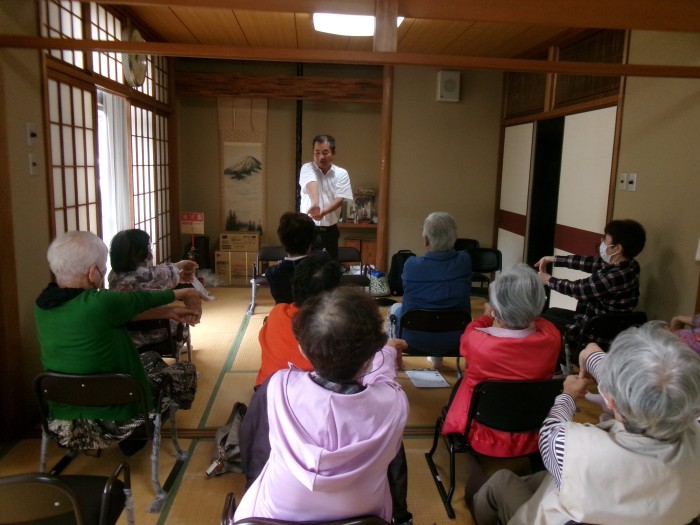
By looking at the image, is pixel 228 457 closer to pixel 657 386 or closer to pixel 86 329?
pixel 86 329

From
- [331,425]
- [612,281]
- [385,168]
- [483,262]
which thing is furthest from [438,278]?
[385,168]

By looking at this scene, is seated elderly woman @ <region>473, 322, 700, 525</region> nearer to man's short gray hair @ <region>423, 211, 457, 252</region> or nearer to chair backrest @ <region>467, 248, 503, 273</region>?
man's short gray hair @ <region>423, 211, 457, 252</region>

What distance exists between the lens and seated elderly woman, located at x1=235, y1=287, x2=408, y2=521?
1.12 meters

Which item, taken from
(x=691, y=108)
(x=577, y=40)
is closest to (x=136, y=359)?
(x=691, y=108)

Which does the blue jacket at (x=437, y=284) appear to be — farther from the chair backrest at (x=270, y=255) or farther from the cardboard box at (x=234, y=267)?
the cardboard box at (x=234, y=267)

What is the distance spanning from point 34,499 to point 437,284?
2.23m

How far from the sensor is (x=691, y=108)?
3055 mm

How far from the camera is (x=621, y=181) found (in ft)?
12.0

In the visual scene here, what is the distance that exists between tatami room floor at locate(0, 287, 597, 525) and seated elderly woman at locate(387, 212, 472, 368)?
1.33 feet

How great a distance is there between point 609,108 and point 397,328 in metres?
2.32

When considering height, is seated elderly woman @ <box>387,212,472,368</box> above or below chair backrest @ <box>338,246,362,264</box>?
above

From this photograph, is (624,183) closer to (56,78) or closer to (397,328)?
(397,328)

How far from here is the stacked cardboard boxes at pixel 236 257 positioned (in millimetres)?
6031

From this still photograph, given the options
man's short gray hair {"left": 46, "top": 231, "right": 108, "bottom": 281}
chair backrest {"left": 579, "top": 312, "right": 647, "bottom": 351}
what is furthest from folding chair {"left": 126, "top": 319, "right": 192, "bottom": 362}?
chair backrest {"left": 579, "top": 312, "right": 647, "bottom": 351}
